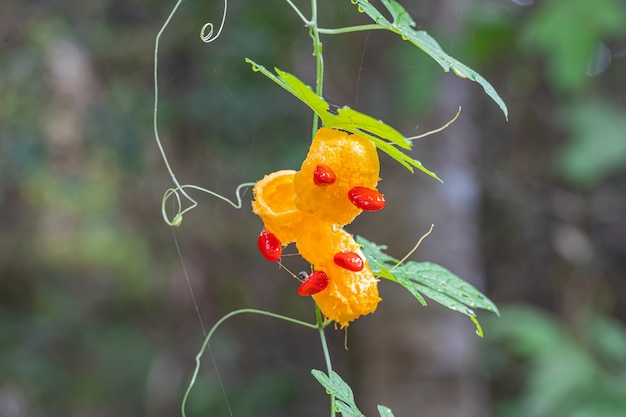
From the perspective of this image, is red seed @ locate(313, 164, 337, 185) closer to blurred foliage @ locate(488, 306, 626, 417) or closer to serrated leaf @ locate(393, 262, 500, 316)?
serrated leaf @ locate(393, 262, 500, 316)

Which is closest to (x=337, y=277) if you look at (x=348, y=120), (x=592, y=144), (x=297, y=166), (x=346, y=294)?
(x=346, y=294)

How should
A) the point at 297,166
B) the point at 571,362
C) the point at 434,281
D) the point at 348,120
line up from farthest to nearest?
the point at 571,362 < the point at 297,166 < the point at 434,281 < the point at 348,120

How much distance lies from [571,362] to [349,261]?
145 cm

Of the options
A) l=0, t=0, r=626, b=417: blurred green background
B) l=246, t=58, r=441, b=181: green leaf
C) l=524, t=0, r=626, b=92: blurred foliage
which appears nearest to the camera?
l=246, t=58, r=441, b=181: green leaf

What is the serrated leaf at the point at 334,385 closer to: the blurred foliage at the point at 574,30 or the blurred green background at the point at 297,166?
the blurred green background at the point at 297,166

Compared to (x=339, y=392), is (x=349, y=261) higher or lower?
higher

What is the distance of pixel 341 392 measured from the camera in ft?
1.88

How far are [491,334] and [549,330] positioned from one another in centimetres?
27

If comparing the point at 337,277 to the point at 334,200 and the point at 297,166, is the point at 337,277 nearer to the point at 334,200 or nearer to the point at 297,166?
the point at 334,200

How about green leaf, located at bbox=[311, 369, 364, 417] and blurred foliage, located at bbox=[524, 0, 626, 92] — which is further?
blurred foliage, located at bbox=[524, 0, 626, 92]

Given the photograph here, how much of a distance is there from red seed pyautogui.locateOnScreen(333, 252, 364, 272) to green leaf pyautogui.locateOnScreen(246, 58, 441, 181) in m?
0.09

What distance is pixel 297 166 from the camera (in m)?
1.60

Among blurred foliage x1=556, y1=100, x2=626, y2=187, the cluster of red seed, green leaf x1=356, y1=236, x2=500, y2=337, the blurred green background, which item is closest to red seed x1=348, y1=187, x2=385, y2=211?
the cluster of red seed

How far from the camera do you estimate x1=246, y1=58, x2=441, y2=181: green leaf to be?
477mm
